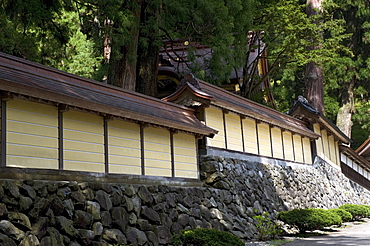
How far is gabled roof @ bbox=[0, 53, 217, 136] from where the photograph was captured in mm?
8750

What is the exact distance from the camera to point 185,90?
14781 mm

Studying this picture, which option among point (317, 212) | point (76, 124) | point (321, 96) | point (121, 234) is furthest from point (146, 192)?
point (321, 96)

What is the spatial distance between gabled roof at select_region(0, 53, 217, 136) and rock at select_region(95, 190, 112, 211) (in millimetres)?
1751

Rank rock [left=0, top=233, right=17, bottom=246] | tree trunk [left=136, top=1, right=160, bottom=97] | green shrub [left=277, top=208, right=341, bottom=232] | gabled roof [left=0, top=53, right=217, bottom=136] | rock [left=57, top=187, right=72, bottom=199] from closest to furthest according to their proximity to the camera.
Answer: rock [left=0, top=233, right=17, bottom=246]
gabled roof [left=0, top=53, right=217, bottom=136]
rock [left=57, top=187, right=72, bottom=199]
green shrub [left=277, top=208, right=341, bottom=232]
tree trunk [left=136, top=1, right=160, bottom=97]

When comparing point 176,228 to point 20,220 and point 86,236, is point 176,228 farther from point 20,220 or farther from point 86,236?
point 20,220

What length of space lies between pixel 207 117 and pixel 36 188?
7.44 meters

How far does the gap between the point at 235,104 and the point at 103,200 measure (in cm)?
741

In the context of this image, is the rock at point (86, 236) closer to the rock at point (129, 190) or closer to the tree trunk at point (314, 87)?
the rock at point (129, 190)

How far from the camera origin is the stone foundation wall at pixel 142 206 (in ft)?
26.6

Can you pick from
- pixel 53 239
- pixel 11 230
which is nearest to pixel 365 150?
pixel 53 239

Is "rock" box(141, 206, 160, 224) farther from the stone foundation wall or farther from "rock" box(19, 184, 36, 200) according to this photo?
"rock" box(19, 184, 36, 200)

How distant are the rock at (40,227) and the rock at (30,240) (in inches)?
3.4

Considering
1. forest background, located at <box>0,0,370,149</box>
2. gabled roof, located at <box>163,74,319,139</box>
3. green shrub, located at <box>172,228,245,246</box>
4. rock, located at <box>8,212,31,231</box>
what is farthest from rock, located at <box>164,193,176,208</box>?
forest background, located at <box>0,0,370,149</box>

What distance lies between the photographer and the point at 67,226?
8.74 metres
